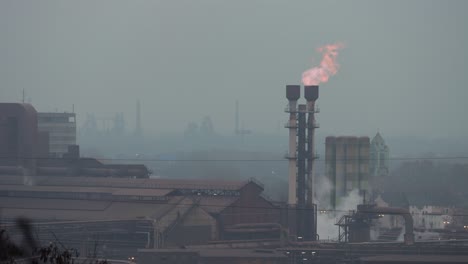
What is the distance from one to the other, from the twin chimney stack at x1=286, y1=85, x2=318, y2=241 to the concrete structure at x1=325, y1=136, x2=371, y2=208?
6.64 m

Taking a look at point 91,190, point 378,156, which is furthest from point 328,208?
point 378,156

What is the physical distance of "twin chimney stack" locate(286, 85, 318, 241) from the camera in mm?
31828

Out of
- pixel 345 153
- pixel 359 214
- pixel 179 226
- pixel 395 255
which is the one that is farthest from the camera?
pixel 345 153

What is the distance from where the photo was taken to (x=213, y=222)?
30328mm

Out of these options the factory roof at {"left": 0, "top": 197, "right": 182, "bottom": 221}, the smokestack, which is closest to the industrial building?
the factory roof at {"left": 0, "top": 197, "right": 182, "bottom": 221}

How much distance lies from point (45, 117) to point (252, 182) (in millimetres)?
18719

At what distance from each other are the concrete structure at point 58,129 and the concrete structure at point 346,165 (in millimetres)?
13444

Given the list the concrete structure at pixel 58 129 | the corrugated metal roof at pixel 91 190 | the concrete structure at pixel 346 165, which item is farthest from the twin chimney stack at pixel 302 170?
the concrete structure at pixel 58 129

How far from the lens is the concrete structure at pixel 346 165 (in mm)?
38844

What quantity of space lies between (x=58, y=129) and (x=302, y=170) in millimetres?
19175

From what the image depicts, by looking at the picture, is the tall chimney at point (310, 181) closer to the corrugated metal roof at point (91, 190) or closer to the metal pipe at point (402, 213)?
the metal pipe at point (402, 213)

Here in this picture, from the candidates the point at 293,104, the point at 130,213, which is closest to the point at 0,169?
the point at 130,213

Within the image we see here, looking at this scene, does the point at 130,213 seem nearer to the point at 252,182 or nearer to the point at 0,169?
the point at 252,182

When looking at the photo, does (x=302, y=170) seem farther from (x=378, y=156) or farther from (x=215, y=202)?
(x=378, y=156)
